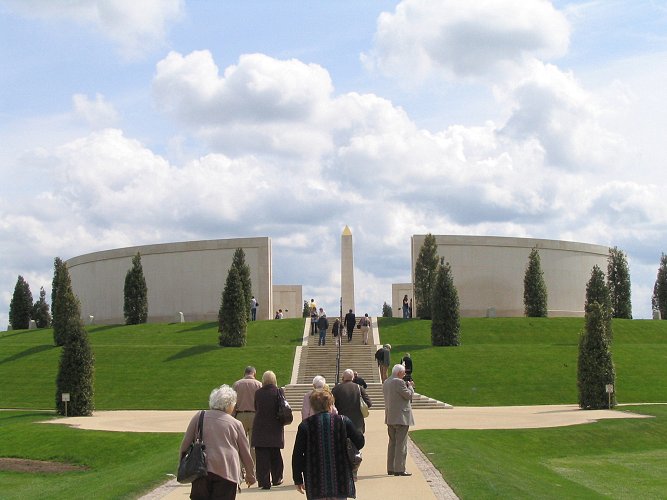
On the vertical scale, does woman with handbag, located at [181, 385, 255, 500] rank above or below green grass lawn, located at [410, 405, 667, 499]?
above

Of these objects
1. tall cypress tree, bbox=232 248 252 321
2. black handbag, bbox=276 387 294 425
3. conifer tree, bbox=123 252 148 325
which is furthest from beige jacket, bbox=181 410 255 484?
conifer tree, bbox=123 252 148 325

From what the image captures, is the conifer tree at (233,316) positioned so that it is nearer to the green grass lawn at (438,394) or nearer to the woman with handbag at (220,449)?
the green grass lawn at (438,394)

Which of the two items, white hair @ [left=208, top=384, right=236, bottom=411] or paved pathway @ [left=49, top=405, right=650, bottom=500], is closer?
white hair @ [left=208, top=384, right=236, bottom=411]

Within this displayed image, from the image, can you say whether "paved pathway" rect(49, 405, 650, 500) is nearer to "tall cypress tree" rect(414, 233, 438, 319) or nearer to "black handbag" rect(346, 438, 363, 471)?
"black handbag" rect(346, 438, 363, 471)

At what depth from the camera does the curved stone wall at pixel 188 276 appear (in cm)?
5328

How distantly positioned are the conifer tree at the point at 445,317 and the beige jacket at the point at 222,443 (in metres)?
30.9

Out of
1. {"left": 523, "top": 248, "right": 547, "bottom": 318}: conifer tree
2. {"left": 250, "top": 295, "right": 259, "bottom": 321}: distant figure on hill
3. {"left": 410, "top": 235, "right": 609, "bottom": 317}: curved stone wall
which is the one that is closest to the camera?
{"left": 250, "top": 295, "right": 259, "bottom": 321}: distant figure on hill

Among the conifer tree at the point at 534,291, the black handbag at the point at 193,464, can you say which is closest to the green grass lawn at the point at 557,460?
the black handbag at the point at 193,464

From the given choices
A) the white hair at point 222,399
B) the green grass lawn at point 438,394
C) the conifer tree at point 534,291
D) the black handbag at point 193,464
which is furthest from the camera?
the conifer tree at point 534,291

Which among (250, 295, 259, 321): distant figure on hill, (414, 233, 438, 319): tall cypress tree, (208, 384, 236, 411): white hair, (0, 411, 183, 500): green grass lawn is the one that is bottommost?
(0, 411, 183, 500): green grass lawn

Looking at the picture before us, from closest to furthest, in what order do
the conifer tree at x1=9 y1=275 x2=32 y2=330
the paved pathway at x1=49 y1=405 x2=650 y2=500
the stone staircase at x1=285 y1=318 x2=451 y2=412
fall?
the paved pathway at x1=49 y1=405 x2=650 y2=500, the stone staircase at x1=285 y1=318 x2=451 y2=412, the conifer tree at x1=9 y1=275 x2=32 y2=330

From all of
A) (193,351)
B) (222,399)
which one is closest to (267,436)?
(222,399)

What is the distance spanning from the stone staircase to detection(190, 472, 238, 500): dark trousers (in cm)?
2124

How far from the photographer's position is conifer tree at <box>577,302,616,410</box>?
2678 centimetres
